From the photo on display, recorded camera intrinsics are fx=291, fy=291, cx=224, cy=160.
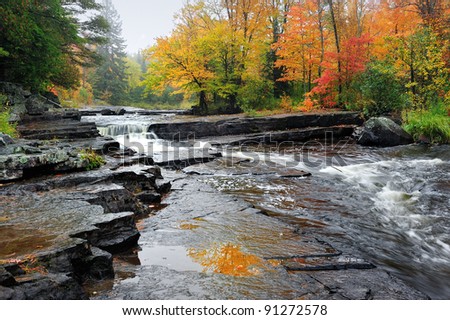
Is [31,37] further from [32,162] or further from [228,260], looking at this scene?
[228,260]

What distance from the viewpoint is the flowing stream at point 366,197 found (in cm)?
386

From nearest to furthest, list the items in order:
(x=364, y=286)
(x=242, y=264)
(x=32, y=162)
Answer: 1. (x=364, y=286)
2. (x=242, y=264)
3. (x=32, y=162)

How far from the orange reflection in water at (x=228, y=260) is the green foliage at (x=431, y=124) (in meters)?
12.0

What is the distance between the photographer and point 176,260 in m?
3.49

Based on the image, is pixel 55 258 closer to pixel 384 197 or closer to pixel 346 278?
pixel 346 278

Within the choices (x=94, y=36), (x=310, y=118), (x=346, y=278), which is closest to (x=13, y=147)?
(x=346, y=278)

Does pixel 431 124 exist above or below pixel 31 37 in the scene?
below

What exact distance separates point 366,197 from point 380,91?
1083cm

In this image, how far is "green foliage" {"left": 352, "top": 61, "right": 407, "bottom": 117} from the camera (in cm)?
Answer: 1468

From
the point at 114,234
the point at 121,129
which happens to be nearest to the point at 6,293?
the point at 114,234

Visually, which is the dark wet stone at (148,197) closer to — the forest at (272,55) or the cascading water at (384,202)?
the cascading water at (384,202)

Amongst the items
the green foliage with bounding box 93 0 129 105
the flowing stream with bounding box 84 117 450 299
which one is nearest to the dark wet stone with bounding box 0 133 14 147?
the flowing stream with bounding box 84 117 450 299

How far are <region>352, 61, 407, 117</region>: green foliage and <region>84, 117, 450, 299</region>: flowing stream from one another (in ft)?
12.9

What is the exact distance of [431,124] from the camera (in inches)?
480
